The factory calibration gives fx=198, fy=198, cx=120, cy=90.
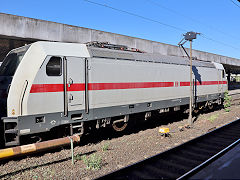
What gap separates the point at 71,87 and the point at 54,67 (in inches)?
37.8

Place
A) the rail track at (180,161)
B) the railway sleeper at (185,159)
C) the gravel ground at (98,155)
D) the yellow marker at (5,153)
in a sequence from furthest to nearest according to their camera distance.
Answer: the railway sleeper at (185,159) → the gravel ground at (98,155) → the rail track at (180,161) → the yellow marker at (5,153)

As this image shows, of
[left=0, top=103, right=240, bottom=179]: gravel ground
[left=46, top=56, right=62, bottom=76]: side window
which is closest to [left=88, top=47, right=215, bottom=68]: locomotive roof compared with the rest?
[left=46, top=56, right=62, bottom=76]: side window

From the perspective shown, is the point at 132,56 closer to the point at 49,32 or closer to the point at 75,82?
the point at 75,82

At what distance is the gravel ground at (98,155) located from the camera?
5.82 m

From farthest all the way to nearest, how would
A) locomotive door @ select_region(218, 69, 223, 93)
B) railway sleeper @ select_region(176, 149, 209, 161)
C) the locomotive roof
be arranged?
locomotive door @ select_region(218, 69, 223, 93), the locomotive roof, railway sleeper @ select_region(176, 149, 209, 161)

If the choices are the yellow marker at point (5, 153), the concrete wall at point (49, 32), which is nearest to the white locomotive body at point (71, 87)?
the yellow marker at point (5, 153)

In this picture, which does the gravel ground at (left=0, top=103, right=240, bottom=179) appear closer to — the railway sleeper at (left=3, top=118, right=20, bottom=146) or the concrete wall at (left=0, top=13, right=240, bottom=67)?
the railway sleeper at (left=3, top=118, right=20, bottom=146)

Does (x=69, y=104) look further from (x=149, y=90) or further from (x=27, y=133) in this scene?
(x=149, y=90)

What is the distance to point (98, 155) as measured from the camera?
285 inches

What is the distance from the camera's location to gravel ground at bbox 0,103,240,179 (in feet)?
19.1

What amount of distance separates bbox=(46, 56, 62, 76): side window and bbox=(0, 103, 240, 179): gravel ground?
2972 millimetres

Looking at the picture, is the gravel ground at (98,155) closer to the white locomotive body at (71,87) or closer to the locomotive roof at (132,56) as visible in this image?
the white locomotive body at (71,87)

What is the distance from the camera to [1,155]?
530 centimetres

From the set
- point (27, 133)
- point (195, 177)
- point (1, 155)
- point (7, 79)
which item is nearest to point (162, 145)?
point (195, 177)
